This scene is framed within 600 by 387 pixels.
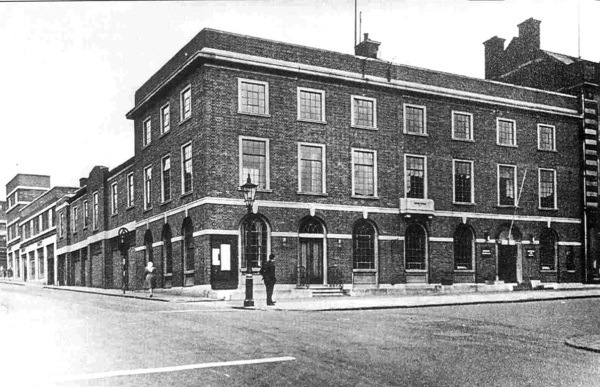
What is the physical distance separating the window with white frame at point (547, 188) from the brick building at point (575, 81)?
192 centimetres

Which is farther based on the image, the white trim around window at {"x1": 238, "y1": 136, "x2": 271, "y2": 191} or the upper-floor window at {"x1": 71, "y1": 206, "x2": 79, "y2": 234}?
the upper-floor window at {"x1": 71, "y1": 206, "x2": 79, "y2": 234}

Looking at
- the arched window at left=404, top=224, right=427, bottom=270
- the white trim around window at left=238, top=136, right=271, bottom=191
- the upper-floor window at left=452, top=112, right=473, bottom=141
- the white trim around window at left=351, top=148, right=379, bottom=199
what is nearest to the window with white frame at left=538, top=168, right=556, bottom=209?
the upper-floor window at left=452, top=112, right=473, bottom=141

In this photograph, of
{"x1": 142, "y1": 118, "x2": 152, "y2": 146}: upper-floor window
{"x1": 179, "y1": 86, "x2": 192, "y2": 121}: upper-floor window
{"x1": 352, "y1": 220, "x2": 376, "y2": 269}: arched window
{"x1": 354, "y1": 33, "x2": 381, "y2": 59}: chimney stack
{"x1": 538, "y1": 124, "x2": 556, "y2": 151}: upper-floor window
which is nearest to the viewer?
{"x1": 179, "y1": 86, "x2": 192, "y2": 121}: upper-floor window

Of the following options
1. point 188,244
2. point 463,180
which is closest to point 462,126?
point 463,180

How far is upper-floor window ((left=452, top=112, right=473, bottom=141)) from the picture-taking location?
30.2 m

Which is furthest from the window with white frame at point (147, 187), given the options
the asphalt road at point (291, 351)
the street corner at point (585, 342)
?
the street corner at point (585, 342)

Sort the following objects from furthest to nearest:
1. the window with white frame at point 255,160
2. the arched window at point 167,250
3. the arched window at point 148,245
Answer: the arched window at point 148,245 < the arched window at point 167,250 < the window with white frame at point 255,160

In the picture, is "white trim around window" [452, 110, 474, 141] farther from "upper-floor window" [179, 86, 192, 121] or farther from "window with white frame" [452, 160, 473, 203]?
"upper-floor window" [179, 86, 192, 121]

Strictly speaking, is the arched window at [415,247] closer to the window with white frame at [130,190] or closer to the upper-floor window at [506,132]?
the upper-floor window at [506,132]

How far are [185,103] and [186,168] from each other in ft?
8.59

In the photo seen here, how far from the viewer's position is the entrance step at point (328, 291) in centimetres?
2522

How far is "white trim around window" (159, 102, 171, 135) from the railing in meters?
9.17

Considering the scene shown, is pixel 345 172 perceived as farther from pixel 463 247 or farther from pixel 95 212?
pixel 95 212

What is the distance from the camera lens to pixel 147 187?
102ft
